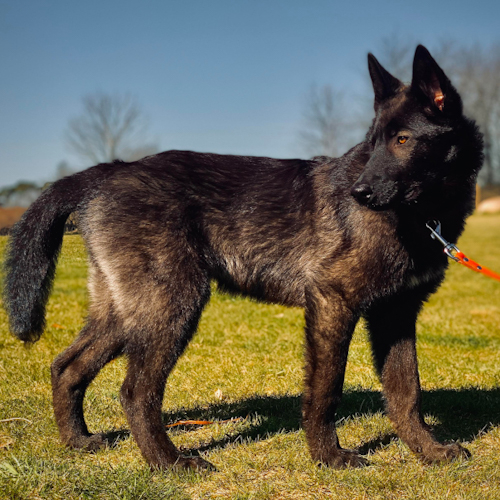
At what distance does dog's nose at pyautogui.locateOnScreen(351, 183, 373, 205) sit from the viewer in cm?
274

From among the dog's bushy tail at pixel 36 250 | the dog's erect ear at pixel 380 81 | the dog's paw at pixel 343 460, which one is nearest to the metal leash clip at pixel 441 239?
the dog's erect ear at pixel 380 81

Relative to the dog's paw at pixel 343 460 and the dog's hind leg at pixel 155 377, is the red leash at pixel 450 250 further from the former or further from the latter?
the dog's hind leg at pixel 155 377

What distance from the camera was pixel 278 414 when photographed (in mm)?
3646

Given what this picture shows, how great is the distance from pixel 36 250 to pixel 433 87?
7.35 feet

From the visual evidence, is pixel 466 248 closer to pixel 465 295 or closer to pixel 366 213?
pixel 465 295

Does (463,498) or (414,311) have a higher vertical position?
(414,311)

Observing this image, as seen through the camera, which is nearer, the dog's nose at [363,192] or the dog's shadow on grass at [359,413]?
the dog's nose at [363,192]

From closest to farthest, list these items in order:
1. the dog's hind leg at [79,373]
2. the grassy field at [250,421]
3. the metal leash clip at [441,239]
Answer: the grassy field at [250,421] < the metal leash clip at [441,239] < the dog's hind leg at [79,373]

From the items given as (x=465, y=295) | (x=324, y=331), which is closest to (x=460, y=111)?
(x=324, y=331)

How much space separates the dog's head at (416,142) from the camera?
2770 mm

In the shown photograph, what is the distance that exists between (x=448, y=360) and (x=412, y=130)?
8.74 ft

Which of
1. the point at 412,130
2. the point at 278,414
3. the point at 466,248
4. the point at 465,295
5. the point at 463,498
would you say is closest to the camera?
the point at 463,498

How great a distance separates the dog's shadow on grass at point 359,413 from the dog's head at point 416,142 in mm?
1442

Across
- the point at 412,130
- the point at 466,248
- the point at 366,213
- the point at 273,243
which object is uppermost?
the point at 412,130
